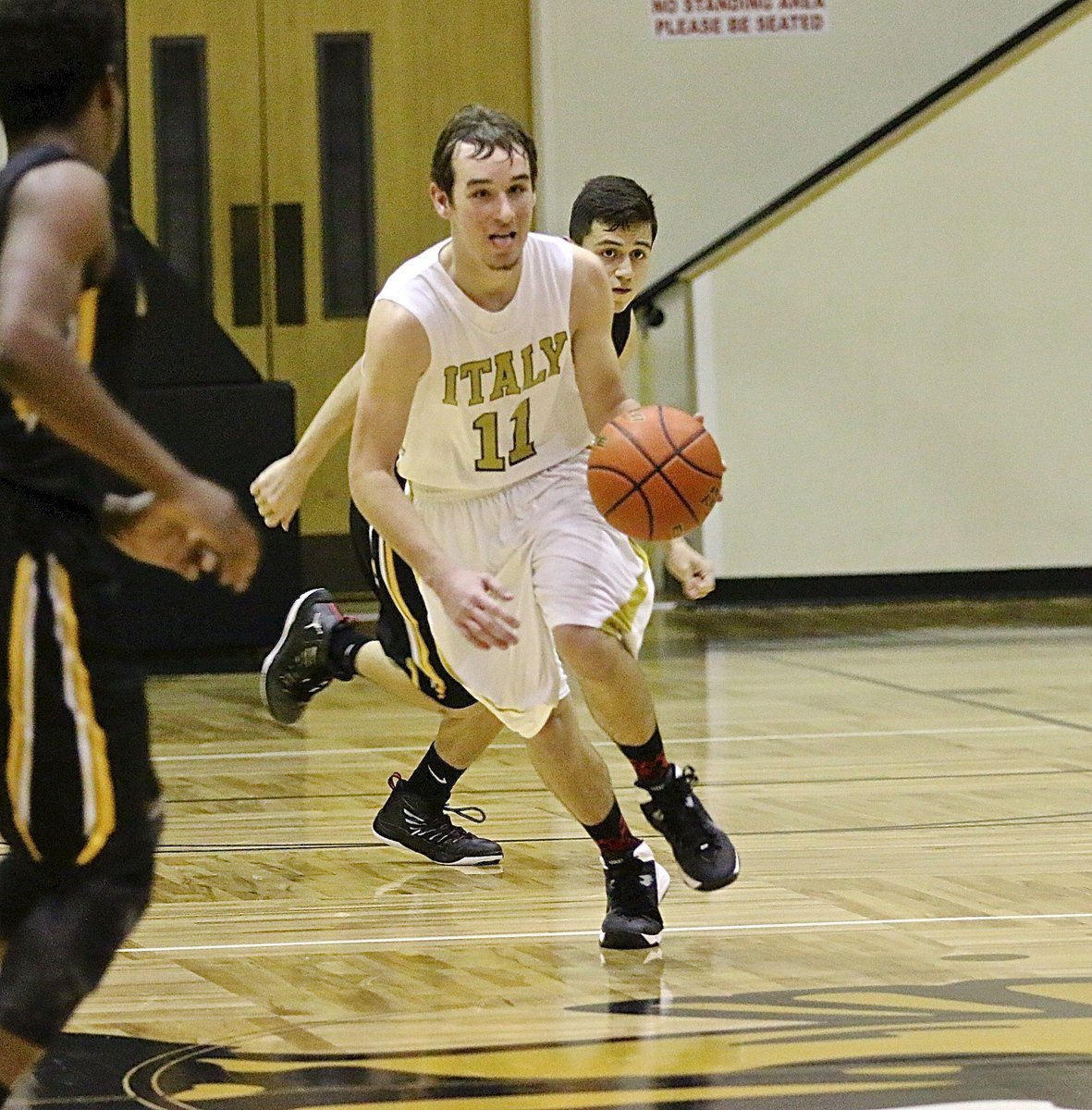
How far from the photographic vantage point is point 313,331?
29.9 feet

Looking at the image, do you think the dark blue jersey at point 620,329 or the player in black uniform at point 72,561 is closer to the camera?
the player in black uniform at point 72,561

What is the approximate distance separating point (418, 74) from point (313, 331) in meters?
1.28

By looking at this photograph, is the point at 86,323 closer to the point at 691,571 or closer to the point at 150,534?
the point at 150,534

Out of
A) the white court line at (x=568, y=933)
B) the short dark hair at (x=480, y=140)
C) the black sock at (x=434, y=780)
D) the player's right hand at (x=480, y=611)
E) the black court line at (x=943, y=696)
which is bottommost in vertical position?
the black court line at (x=943, y=696)

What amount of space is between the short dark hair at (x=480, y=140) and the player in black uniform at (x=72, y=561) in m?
1.13

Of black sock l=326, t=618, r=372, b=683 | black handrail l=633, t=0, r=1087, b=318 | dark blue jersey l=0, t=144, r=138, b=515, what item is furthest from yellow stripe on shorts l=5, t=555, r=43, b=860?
black handrail l=633, t=0, r=1087, b=318

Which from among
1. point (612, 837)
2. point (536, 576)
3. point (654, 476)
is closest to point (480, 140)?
point (654, 476)

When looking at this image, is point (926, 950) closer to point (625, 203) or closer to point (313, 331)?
point (625, 203)

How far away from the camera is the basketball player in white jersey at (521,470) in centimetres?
312

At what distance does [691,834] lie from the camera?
3227mm

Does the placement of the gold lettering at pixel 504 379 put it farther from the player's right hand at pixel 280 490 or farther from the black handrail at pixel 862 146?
the black handrail at pixel 862 146

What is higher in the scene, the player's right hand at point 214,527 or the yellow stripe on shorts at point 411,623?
the player's right hand at point 214,527

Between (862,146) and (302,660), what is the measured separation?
3923 mm

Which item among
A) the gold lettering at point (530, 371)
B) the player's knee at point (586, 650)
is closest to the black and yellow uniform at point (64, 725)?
the player's knee at point (586, 650)
